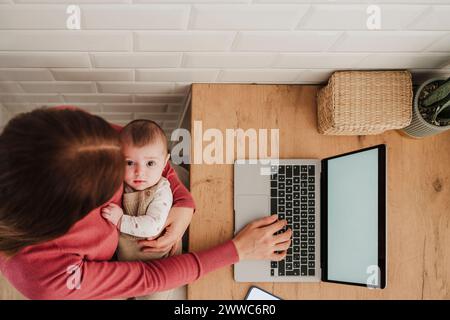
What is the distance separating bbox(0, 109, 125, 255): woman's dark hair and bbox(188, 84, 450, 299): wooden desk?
35cm

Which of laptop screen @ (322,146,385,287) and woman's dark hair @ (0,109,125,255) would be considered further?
laptop screen @ (322,146,385,287)

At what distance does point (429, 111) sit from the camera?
3.01 ft

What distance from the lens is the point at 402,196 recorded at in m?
1.00

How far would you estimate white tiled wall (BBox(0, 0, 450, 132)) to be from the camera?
69cm

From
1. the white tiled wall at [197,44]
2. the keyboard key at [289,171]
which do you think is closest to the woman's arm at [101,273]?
the keyboard key at [289,171]

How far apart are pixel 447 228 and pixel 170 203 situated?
0.73 m

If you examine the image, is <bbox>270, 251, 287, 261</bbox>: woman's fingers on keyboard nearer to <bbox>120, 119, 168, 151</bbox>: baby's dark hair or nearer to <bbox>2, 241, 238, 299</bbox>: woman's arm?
<bbox>2, 241, 238, 299</bbox>: woman's arm

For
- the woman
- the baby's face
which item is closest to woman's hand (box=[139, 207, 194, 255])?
the woman

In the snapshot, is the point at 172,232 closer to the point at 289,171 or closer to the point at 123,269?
the point at 123,269

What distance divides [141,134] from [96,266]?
1.01 feet

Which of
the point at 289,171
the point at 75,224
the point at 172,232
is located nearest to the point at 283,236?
the point at 289,171

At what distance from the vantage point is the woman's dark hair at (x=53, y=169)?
599 millimetres

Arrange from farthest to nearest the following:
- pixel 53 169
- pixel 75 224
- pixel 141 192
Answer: pixel 141 192
pixel 75 224
pixel 53 169

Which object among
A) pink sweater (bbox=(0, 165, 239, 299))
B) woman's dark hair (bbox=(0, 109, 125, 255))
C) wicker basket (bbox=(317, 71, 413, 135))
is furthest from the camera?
wicker basket (bbox=(317, 71, 413, 135))
